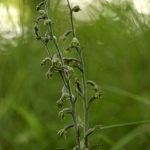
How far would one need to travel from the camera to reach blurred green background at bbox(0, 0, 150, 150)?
3.25m

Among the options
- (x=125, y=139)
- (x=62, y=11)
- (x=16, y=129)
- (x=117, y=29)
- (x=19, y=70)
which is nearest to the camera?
(x=125, y=139)

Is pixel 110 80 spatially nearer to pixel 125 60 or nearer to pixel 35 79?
pixel 125 60

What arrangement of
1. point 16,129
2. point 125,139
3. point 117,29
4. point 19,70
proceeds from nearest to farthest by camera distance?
point 125,139, point 16,129, point 117,29, point 19,70

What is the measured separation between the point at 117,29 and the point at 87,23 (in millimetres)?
771

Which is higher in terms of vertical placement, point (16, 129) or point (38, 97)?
point (38, 97)

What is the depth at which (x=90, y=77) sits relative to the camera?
13.9ft

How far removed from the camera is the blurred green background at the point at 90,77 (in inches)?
128

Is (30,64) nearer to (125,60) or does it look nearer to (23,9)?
(23,9)

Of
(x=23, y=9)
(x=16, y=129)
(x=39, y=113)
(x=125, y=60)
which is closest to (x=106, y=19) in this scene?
(x=125, y=60)

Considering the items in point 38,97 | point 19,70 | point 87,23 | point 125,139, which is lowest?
point 125,139

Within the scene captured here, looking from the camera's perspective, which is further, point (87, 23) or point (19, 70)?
point (87, 23)

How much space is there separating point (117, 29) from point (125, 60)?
15.2 inches

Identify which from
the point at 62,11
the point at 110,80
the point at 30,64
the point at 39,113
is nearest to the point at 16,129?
the point at 39,113

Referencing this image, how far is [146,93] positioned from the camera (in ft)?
12.4
